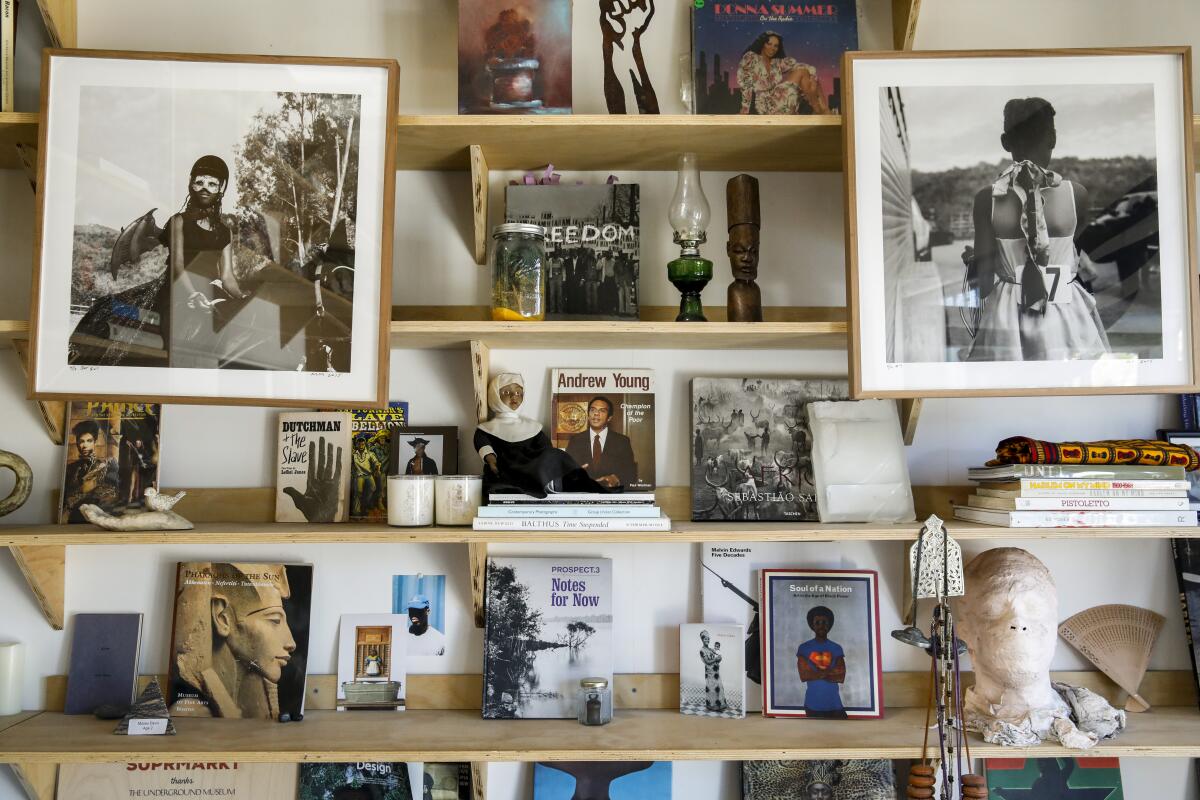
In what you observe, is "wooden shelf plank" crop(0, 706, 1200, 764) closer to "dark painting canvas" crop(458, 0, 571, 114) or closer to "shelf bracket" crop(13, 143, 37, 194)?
"shelf bracket" crop(13, 143, 37, 194)

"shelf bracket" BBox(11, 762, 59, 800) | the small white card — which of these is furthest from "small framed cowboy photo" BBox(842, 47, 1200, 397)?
"shelf bracket" BBox(11, 762, 59, 800)

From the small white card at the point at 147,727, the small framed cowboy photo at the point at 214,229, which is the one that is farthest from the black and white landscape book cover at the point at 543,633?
the small white card at the point at 147,727

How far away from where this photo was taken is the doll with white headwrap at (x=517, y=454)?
1.63 meters

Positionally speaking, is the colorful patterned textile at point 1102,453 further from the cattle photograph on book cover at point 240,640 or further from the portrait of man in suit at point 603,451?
the cattle photograph on book cover at point 240,640

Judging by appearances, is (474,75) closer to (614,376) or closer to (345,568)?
(614,376)

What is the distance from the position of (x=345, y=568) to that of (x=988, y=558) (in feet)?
4.12

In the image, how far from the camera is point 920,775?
4.92 feet

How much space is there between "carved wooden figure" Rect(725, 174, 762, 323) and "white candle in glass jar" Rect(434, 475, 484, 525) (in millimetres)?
583

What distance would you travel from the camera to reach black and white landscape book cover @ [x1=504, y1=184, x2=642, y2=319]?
1.75 meters

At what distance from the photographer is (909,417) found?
1.78 m

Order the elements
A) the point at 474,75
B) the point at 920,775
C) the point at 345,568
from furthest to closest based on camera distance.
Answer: the point at 345,568 < the point at 474,75 < the point at 920,775

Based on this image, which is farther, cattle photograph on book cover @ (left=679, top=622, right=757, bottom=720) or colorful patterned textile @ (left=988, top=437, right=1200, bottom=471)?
cattle photograph on book cover @ (left=679, top=622, right=757, bottom=720)

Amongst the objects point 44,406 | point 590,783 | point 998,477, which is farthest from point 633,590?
point 44,406

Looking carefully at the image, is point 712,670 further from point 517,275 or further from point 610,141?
point 610,141
